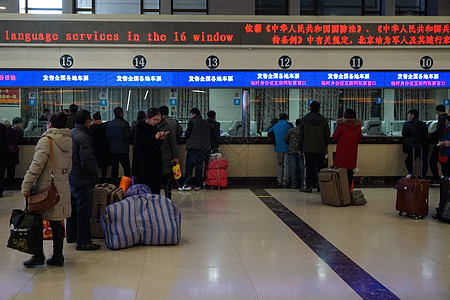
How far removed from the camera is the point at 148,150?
21.0 feet

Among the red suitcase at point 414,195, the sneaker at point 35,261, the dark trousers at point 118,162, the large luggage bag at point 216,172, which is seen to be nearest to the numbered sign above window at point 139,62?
the dark trousers at point 118,162

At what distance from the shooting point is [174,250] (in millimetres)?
5484

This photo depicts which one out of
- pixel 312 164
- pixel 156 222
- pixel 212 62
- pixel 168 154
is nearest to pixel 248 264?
pixel 156 222

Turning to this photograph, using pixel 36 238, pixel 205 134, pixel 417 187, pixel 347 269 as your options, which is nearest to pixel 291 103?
pixel 205 134

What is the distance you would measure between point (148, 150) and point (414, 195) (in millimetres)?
3609

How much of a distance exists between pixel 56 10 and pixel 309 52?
679cm

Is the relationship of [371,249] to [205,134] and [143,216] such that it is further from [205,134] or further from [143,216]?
[205,134]

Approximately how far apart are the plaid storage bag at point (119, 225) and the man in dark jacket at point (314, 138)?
15.3 feet

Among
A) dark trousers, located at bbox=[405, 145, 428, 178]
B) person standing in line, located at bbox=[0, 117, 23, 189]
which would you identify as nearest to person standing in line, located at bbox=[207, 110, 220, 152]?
person standing in line, located at bbox=[0, 117, 23, 189]

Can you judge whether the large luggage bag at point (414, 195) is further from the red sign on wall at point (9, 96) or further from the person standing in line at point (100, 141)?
the red sign on wall at point (9, 96)

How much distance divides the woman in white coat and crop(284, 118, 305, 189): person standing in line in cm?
595

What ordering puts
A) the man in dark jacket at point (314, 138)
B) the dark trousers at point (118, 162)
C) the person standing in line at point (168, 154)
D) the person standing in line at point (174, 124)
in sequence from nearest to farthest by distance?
the person standing in line at point (168, 154)
the man in dark jacket at point (314, 138)
the person standing in line at point (174, 124)
the dark trousers at point (118, 162)

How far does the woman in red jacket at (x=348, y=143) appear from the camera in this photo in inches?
333

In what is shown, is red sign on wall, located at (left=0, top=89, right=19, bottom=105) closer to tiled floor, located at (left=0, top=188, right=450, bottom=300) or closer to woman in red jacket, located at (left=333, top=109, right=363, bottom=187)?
tiled floor, located at (left=0, top=188, right=450, bottom=300)
